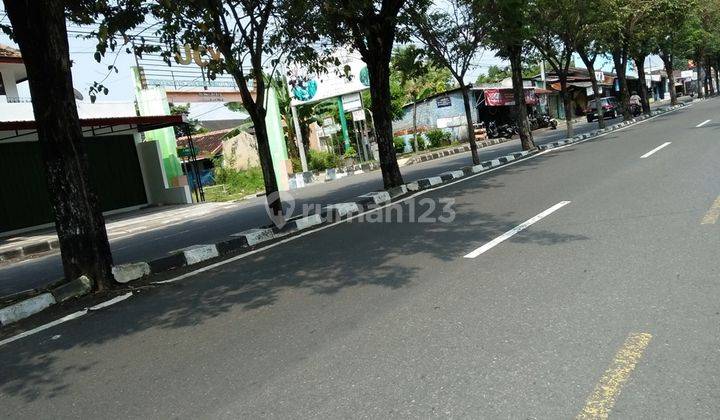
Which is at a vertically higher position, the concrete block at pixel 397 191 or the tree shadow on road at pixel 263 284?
the concrete block at pixel 397 191

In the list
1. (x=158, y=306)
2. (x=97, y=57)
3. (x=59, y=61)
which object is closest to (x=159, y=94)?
(x=97, y=57)

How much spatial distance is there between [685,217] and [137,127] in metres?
18.2

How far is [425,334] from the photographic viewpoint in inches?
151

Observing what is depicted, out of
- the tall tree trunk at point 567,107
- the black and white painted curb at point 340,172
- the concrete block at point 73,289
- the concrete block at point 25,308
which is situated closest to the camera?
the concrete block at point 25,308

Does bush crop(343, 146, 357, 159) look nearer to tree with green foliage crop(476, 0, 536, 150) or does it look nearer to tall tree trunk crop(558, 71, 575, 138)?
tall tree trunk crop(558, 71, 575, 138)

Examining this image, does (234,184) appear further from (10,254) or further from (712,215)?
(712,215)

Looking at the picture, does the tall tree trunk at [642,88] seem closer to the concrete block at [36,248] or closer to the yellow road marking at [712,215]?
the yellow road marking at [712,215]

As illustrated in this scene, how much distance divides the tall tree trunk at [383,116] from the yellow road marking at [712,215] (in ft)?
23.2

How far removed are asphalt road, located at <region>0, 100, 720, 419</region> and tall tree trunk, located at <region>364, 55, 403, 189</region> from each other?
229 inches

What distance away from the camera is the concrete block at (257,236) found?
8.61 metres

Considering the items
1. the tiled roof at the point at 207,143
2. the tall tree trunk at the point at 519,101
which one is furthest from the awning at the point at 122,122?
the tiled roof at the point at 207,143

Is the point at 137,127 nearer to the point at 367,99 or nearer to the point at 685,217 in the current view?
the point at 685,217

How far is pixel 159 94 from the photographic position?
22.0 m

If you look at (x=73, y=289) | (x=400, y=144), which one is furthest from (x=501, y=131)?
(x=73, y=289)
